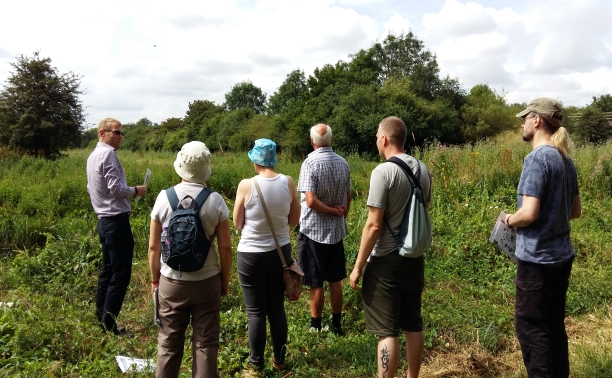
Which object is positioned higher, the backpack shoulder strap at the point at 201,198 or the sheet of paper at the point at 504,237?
the backpack shoulder strap at the point at 201,198

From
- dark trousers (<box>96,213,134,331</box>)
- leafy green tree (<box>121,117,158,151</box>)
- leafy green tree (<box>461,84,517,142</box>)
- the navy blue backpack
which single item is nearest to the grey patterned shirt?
the navy blue backpack

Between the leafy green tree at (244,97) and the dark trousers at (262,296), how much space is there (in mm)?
61856

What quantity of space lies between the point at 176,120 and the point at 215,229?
5118 centimetres

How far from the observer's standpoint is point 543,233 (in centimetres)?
286

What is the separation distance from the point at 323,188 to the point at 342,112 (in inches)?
823

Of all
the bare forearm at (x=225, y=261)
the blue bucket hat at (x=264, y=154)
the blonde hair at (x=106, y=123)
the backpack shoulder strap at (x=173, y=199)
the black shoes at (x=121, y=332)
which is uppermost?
the blonde hair at (x=106, y=123)

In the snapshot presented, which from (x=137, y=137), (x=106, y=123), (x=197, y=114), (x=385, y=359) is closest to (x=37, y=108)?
(x=106, y=123)

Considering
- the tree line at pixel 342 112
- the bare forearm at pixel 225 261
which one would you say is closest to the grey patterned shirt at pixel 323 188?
the bare forearm at pixel 225 261

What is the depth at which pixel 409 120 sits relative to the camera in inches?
960

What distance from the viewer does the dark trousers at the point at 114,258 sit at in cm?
433

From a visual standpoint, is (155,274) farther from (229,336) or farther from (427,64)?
(427,64)

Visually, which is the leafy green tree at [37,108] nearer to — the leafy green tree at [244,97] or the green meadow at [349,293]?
the green meadow at [349,293]

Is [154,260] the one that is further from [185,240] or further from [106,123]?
[106,123]

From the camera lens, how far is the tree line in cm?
1475
